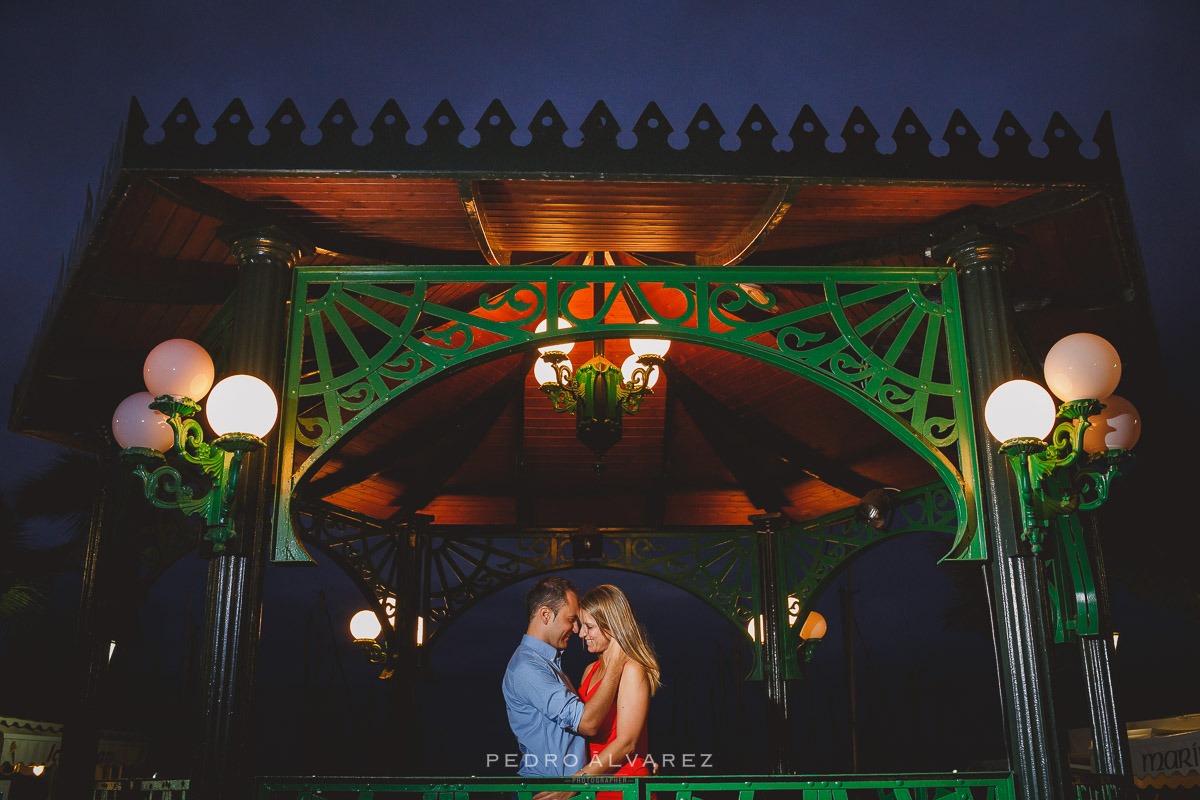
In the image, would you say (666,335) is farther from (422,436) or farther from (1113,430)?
(422,436)

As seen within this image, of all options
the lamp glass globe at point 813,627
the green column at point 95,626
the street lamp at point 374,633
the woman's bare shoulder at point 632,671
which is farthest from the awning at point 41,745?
the woman's bare shoulder at point 632,671

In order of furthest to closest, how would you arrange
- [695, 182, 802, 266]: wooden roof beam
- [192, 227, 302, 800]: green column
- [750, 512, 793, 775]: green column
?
[750, 512, 793, 775]: green column, [695, 182, 802, 266]: wooden roof beam, [192, 227, 302, 800]: green column

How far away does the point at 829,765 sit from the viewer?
74.9 feet

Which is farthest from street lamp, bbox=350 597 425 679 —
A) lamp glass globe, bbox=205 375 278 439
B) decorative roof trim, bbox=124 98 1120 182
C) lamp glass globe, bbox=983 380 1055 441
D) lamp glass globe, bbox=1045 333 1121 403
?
lamp glass globe, bbox=1045 333 1121 403

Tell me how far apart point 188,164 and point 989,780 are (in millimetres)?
4618

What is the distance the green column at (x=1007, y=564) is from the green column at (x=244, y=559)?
11.3 feet

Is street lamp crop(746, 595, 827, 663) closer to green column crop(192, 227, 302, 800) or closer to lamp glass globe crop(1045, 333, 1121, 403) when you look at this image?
lamp glass globe crop(1045, 333, 1121, 403)

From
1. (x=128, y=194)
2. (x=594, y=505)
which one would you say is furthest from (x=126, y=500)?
(x=594, y=505)

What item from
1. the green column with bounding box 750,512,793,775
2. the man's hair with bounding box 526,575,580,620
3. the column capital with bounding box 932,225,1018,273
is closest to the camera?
the man's hair with bounding box 526,575,580,620

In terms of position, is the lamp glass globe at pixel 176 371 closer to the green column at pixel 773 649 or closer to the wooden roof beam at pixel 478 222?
the wooden roof beam at pixel 478 222

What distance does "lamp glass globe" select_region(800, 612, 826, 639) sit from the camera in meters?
9.57

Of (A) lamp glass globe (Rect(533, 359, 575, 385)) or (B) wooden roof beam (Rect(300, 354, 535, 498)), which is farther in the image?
(B) wooden roof beam (Rect(300, 354, 535, 498))

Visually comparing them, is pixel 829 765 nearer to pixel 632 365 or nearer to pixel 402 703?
pixel 402 703

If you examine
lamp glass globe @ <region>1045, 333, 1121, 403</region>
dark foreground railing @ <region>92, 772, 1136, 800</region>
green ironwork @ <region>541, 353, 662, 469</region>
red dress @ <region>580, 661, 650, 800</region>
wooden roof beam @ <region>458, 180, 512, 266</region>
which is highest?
wooden roof beam @ <region>458, 180, 512, 266</region>
